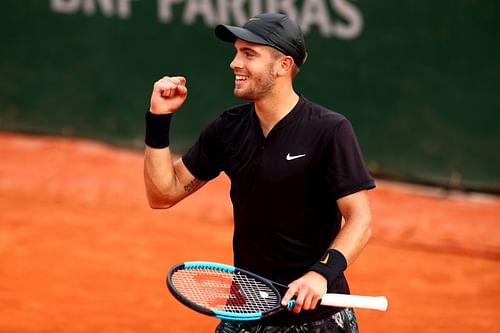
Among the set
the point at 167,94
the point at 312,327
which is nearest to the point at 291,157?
the point at 167,94

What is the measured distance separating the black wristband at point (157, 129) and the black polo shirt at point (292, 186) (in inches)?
12.5

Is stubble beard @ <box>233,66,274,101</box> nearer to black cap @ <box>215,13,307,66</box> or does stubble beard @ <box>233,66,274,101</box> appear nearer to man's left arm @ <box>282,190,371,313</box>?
black cap @ <box>215,13,307,66</box>

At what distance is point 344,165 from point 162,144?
2.86 ft

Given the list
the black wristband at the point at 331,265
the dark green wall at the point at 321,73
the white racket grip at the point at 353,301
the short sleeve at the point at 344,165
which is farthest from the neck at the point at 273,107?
the dark green wall at the point at 321,73

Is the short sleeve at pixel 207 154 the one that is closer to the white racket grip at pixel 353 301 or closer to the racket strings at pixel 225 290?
the racket strings at pixel 225 290

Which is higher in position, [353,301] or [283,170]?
[283,170]

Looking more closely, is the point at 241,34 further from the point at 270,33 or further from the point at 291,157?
the point at 291,157

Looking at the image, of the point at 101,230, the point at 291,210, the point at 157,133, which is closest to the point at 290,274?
the point at 291,210

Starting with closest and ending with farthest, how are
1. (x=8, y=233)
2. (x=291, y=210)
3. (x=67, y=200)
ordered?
(x=291, y=210) → (x=8, y=233) → (x=67, y=200)

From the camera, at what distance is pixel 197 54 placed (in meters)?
11.1

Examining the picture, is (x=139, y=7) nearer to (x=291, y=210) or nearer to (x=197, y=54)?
(x=197, y=54)

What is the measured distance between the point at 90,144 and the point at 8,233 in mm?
2877

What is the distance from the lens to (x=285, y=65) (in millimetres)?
4555

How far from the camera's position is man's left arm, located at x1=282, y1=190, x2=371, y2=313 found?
4.11 meters
